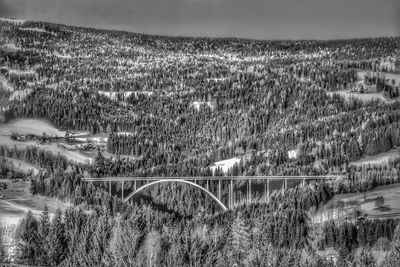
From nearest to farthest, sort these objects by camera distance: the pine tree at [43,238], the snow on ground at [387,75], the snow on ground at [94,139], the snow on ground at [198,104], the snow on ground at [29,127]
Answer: the pine tree at [43,238] → the snow on ground at [29,127] → the snow on ground at [94,139] → the snow on ground at [387,75] → the snow on ground at [198,104]

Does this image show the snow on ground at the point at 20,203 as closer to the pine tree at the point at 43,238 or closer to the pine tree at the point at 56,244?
the pine tree at the point at 43,238

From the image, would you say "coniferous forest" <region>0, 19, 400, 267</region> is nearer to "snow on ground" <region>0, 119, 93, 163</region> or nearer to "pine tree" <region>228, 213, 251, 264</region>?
"pine tree" <region>228, 213, 251, 264</region>

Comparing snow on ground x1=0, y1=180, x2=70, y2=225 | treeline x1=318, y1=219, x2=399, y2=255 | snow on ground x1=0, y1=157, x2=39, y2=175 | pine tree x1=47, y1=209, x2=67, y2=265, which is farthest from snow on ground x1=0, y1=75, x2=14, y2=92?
pine tree x1=47, y1=209, x2=67, y2=265

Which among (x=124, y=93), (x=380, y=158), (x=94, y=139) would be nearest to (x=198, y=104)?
(x=124, y=93)

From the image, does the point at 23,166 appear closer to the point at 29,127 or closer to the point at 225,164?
the point at 29,127

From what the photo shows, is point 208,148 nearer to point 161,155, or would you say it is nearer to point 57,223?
point 161,155

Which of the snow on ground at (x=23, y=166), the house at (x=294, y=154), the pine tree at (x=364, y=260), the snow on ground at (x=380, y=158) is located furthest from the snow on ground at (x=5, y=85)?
the pine tree at (x=364, y=260)
